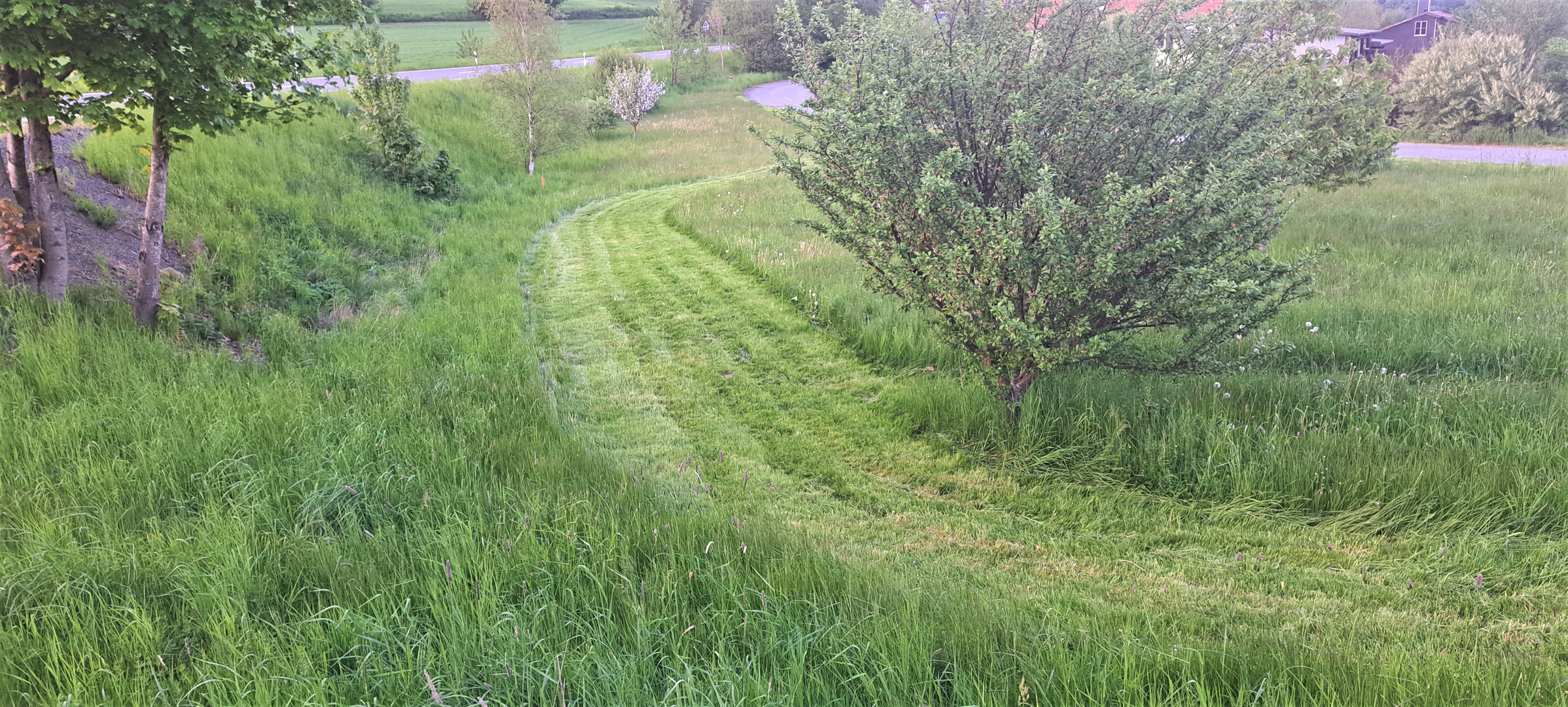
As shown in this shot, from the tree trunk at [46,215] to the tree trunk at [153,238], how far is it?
21.2 inches

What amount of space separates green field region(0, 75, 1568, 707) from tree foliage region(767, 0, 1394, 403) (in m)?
0.93

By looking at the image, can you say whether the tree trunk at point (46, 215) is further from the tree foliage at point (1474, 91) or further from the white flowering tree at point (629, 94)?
the tree foliage at point (1474, 91)

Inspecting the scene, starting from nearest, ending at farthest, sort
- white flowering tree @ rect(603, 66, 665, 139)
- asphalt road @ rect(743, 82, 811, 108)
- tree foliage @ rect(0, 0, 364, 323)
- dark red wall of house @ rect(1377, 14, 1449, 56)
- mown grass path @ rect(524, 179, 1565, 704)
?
1. mown grass path @ rect(524, 179, 1565, 704)
2. tree foliage @ rect(0, 0, 364, 323)
3. white flowering tree @ rect(603, 66, 665, 139)
4. asphalt road @ rect(743, 82, 811, 108)
5. dark red wall of house @ rect(1377, 14, 1449, 56)

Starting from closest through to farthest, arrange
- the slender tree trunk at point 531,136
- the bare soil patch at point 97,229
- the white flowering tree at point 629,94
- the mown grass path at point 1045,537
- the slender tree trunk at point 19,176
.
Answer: the mown grass path at point 1045,537 < the slender tree trunk at point 19,176 < the bare soil patch at point 97,229 < the slender tree trunk at point 531,136 < the white flowering tree at point 629,94

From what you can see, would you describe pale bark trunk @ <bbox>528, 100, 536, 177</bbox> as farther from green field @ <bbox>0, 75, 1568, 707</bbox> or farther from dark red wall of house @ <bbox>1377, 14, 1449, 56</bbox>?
dark red wall of house @ <bbox>1377, 14, 1449, 56</bbox>

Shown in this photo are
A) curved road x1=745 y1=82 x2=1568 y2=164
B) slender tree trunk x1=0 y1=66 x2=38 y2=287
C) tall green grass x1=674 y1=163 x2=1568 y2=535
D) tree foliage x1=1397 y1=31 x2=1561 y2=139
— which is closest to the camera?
tall green grass x1=674 y1=163 x2=1568 y2=535

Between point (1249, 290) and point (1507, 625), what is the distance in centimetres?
221

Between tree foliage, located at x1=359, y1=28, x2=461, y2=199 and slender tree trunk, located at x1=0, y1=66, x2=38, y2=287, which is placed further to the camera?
tree foliage, located at x1=359, y1=28, x2=461, y2=199

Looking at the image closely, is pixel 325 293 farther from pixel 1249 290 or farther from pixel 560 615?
pixel 1249 290

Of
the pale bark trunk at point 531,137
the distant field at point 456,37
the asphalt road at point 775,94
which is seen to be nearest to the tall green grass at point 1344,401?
the pale bark trunk at point 531,137

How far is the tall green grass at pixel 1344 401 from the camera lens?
15.7 feet

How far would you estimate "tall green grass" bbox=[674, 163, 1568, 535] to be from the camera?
4781 mm

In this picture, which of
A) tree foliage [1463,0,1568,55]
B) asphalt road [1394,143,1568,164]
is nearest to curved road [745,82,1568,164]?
asphalt road [1394,143,1568,164]

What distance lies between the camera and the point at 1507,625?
352 centimetres
